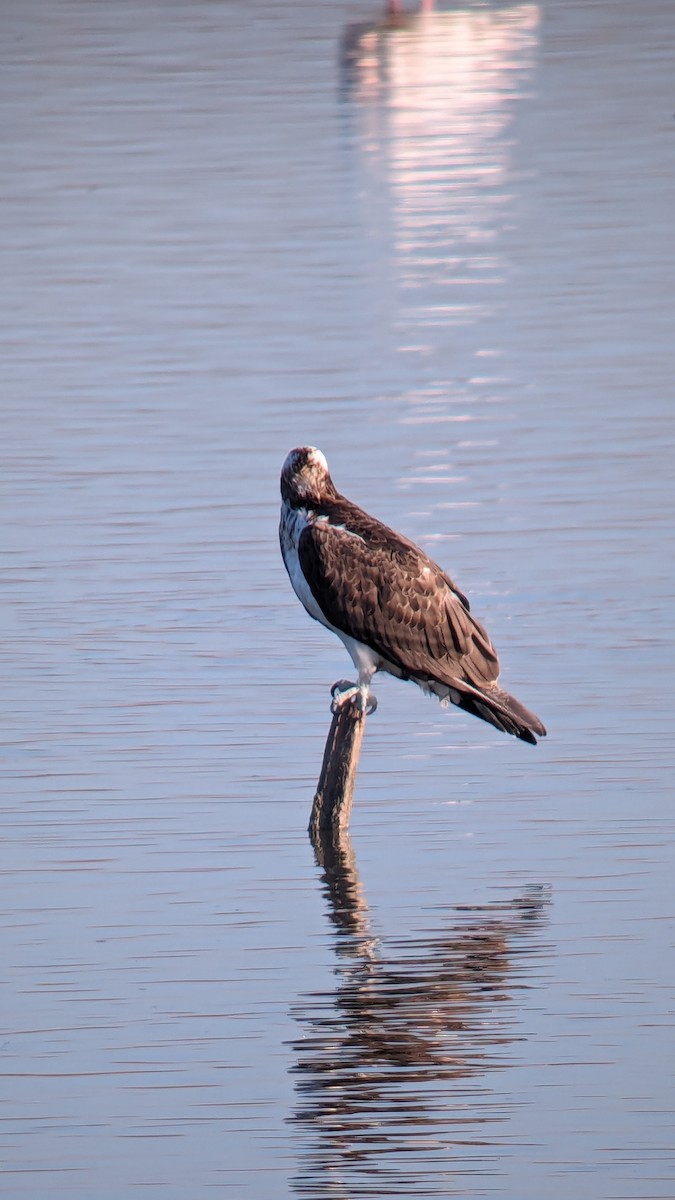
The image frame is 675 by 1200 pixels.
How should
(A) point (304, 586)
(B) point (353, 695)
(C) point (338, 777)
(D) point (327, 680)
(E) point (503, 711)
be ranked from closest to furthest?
(C) point (338, 777), (E) point (503, 711), (B) point (353, 695), (A) point (304, 586), (D) point (327, 680)

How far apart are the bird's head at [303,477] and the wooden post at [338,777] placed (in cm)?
97

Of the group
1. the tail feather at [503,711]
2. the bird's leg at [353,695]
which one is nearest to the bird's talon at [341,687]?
the bird's leg at [353,695]

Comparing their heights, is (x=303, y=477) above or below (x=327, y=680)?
above

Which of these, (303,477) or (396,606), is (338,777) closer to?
(396,606)

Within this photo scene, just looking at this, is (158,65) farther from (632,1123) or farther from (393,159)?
(632,1123)

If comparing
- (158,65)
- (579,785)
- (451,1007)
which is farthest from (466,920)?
(158,65)

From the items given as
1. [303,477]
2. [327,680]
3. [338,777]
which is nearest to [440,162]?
[327,680]

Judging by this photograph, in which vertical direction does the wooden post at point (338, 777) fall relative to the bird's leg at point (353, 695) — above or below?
below

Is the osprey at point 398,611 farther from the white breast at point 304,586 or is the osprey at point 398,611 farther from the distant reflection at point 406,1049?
the distant reflection at point 406,1049

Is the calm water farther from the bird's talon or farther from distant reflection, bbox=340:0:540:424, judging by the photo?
the bird's talon

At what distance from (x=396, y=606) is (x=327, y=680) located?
6.51 ft

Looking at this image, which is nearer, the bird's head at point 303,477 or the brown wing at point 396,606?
the brown wing at point 396,606

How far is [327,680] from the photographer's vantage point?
1123 centimetres

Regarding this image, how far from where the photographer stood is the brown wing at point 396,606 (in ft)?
30.5
